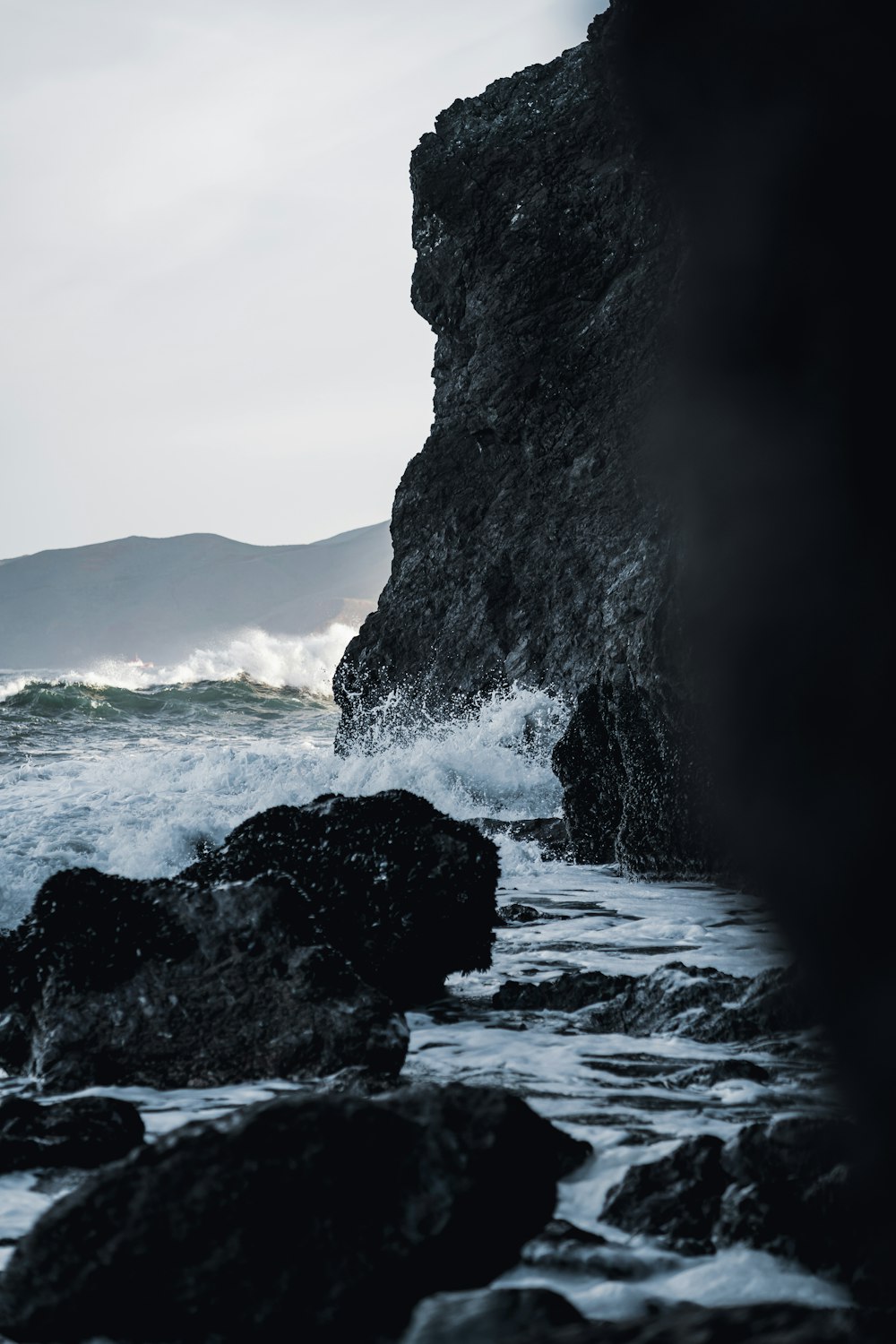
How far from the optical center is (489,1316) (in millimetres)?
1463

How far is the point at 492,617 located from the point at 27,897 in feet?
31.5

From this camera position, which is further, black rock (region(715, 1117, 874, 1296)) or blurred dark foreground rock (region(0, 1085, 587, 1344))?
black rock (region(715, 1117, 874, 1296))

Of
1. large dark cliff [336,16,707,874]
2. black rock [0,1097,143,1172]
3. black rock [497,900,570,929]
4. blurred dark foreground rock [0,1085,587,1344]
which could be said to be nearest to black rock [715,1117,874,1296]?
blurred dark foreground rock [0,1085,587,1344]

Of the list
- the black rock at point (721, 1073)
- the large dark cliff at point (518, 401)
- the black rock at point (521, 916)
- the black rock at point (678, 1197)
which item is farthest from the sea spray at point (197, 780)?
the black rock at point (678, 1197)

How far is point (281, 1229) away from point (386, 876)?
2659 millimetres

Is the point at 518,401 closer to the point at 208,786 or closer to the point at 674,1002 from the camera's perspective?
the point at 208,786

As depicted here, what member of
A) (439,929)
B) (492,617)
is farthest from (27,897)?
(492,617)

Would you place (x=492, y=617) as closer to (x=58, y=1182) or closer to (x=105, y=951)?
(x=105, y=951)

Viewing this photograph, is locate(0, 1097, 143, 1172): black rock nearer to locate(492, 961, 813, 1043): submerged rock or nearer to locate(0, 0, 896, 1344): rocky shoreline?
locate(0, 0, 896, 1344): rocky shoreline

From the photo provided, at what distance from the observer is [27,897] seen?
22.5 feet

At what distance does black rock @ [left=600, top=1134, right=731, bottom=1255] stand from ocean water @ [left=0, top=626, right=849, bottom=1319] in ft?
0.13

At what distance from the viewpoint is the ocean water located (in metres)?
1.98

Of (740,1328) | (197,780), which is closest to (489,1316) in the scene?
(740,1328)

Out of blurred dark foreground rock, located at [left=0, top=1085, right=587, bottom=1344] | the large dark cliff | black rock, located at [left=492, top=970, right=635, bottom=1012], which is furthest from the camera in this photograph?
the large dark cliff
